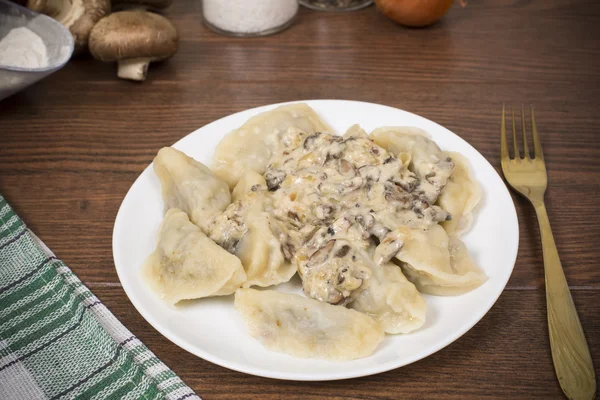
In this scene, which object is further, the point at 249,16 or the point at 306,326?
the point at 249,16

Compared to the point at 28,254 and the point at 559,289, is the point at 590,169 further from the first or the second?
the point at 28,254

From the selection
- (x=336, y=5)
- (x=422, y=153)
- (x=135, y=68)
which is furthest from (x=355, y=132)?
(x=336, y=5)

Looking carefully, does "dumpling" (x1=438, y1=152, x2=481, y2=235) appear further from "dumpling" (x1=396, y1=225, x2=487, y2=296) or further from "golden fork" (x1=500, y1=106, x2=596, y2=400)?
"golden fork" (x1=500, y1=106, x2=596, y2=400)

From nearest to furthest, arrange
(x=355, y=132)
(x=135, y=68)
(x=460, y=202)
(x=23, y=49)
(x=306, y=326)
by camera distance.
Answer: (x=306, y=326)
(x=460, y=202)
(x=355, y=132)
(x=23, y=49)
(x=135, y=68)

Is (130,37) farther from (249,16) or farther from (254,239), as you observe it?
(254,239)

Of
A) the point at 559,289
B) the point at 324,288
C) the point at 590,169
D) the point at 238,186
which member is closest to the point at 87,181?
the point at 238,186

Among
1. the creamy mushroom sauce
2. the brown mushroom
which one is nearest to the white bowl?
the brown mushroom
